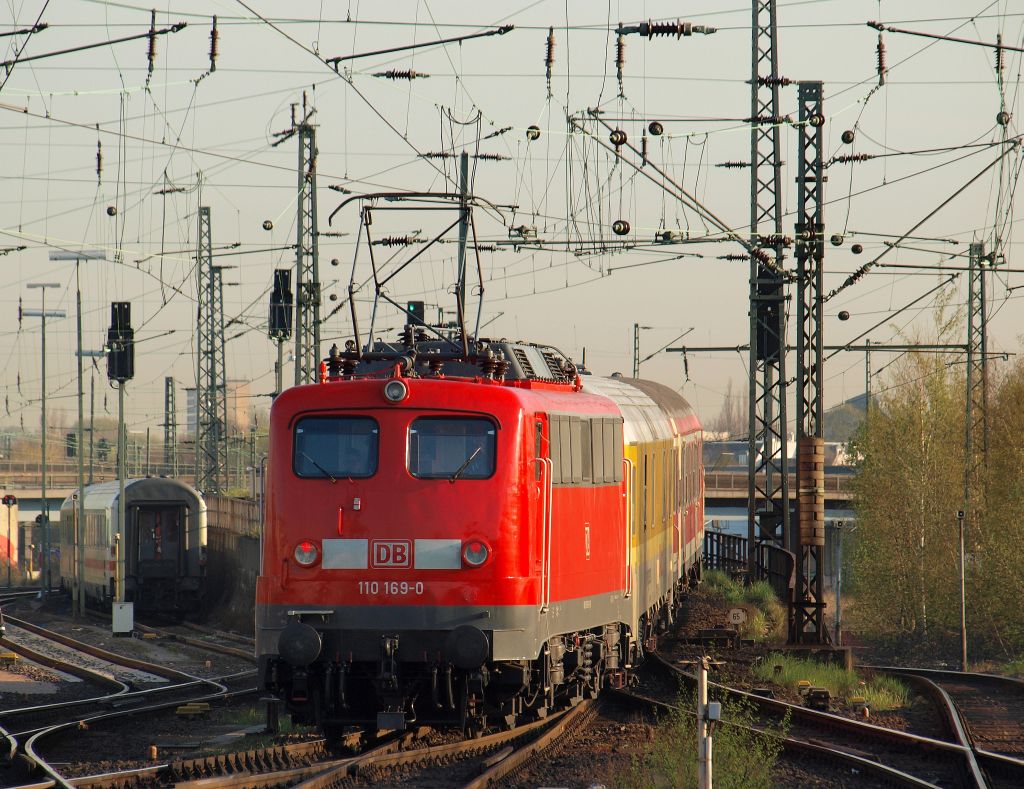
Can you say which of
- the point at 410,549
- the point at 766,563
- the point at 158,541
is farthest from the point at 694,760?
the point at 158,541

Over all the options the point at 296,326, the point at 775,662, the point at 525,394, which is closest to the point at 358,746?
the point at 525,394

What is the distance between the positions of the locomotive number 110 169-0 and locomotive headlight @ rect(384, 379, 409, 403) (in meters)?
1.57

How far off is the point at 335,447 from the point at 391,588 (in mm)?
1335

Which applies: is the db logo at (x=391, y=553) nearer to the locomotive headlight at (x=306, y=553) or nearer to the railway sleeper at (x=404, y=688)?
the locomotive headlight at (x=306, y=553)

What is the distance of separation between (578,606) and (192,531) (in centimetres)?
2556

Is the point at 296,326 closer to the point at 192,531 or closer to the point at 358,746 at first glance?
the point at 192,531

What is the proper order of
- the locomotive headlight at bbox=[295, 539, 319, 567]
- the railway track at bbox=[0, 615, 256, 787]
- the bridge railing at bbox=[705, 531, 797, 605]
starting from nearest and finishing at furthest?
the locomotive headlight at bbox=[295, 539, 319, 567] < the railway track at bbox=[0, 615, 256, 787] < the bridge railing at bbox=[705, 531, 797, 605]

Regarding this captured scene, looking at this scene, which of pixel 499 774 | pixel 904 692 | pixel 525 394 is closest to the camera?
pixel 499 774

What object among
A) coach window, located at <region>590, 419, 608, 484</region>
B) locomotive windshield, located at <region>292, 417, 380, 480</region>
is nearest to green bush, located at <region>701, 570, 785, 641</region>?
coach window, located at <region>590, 419, 608, 484</region>

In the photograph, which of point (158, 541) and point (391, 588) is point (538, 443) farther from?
point (158, 541)

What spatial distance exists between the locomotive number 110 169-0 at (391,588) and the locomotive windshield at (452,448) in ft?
3.06

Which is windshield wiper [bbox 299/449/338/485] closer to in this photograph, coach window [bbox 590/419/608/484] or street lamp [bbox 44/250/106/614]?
coach window [bbox 590/419/608/484]

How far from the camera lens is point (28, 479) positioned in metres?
102

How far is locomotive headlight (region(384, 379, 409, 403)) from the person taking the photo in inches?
477
